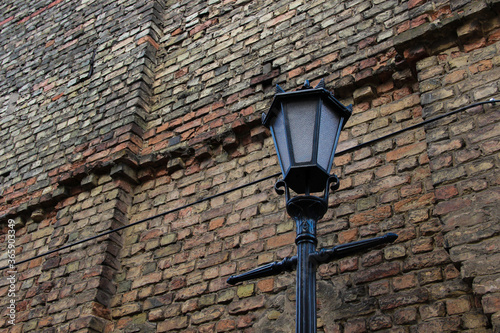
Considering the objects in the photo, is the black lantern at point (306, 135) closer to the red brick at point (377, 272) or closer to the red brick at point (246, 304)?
the red brick at point (377, 272)

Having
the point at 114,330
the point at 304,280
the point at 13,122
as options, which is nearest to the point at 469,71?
the point at 304,280

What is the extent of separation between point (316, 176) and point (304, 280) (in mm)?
423

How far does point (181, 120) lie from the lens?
4762 millimetres

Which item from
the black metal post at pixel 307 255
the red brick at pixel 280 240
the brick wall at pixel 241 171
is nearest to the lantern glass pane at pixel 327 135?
the black metal post at pixel 307 255

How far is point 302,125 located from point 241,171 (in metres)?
1.82

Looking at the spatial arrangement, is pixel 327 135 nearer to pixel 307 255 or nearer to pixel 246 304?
pixel 307 255

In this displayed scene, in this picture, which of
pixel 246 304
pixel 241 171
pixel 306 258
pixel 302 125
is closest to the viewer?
pixel 306 258

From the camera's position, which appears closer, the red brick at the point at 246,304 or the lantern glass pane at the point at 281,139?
the lantern glass pane at the point at 281,139

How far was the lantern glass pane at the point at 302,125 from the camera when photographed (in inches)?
85.6

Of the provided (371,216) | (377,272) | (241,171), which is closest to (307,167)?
(377,272)

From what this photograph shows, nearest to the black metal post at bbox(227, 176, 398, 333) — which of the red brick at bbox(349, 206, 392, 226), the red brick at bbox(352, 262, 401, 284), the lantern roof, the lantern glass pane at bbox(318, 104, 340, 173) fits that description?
the lantern glass pane at bbox(318, 104, 340, 173)

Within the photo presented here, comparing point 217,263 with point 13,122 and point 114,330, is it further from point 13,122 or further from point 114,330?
point 13,122

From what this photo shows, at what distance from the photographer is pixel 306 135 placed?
2.21m

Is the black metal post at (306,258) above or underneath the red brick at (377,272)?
underneath
